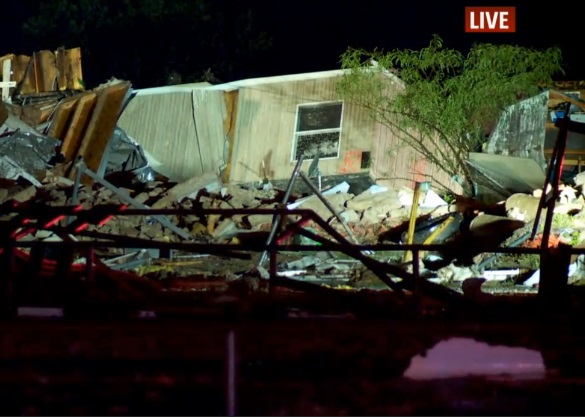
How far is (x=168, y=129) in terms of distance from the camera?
53.9ft

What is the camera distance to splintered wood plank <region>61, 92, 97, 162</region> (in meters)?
14.8

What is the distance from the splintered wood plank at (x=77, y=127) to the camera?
48.5ft

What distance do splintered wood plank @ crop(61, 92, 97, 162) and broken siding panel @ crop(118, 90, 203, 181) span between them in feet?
4.95

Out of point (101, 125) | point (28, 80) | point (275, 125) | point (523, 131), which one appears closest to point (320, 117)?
point (275, 125)

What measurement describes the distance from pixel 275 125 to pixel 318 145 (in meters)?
0.96

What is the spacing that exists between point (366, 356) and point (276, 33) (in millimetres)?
25051

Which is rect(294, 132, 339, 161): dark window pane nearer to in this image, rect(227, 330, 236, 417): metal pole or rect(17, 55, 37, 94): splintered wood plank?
rect(17, 55, 37, 94): splintered wood plank

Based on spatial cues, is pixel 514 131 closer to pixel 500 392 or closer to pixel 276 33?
pixel 500 392

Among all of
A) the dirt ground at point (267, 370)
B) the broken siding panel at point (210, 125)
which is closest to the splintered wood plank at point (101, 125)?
the broken siding panel at point (210, 125)

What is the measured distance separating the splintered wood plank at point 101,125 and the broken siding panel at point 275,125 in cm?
232

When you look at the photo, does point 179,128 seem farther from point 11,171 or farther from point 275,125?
point 11,171

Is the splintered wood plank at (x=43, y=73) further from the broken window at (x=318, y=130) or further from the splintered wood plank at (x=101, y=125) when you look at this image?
the broken window at (x=318, y=130)

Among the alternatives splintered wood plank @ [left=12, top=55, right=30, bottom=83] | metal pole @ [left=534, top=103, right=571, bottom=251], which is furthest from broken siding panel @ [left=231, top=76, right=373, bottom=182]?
metal pole @ [left=534, top=103, right=571, bottom=251]

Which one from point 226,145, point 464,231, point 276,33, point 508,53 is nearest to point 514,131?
point 508,53
